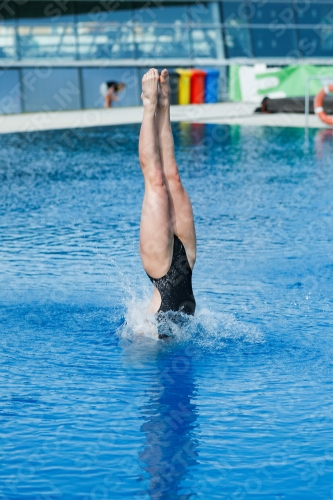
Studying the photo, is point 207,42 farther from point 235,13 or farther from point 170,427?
point 170,427

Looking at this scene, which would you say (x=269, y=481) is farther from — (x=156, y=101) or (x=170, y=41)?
(x=170, y=41)

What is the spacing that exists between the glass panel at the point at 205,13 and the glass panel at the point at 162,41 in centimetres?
55

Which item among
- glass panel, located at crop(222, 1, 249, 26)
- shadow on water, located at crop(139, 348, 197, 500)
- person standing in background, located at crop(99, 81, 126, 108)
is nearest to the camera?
shadow on water, located at crop(139, 348, 197, 500)

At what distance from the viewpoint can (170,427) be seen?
3664mm

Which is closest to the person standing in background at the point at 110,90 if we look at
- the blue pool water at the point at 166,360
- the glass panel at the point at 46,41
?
the glass panel at the point at 46,41

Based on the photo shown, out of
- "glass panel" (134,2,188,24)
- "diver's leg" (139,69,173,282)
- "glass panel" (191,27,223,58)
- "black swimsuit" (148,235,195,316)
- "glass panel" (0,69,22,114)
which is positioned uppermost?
"glass panel" (134,2,188,24)

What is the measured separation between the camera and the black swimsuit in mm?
4539

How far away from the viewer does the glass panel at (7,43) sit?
68.1 feet

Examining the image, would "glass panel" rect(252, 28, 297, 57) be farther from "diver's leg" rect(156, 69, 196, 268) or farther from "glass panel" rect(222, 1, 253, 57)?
"diver's leg" rect(156, 69, 196, 268)

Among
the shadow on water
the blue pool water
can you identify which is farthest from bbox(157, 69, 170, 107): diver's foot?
the shadow on water

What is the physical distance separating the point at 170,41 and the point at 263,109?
4.66 meters

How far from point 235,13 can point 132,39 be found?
3.62m

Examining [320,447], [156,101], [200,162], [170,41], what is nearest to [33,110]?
[170,41]

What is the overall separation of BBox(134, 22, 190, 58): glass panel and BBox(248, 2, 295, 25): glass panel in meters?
2.35
